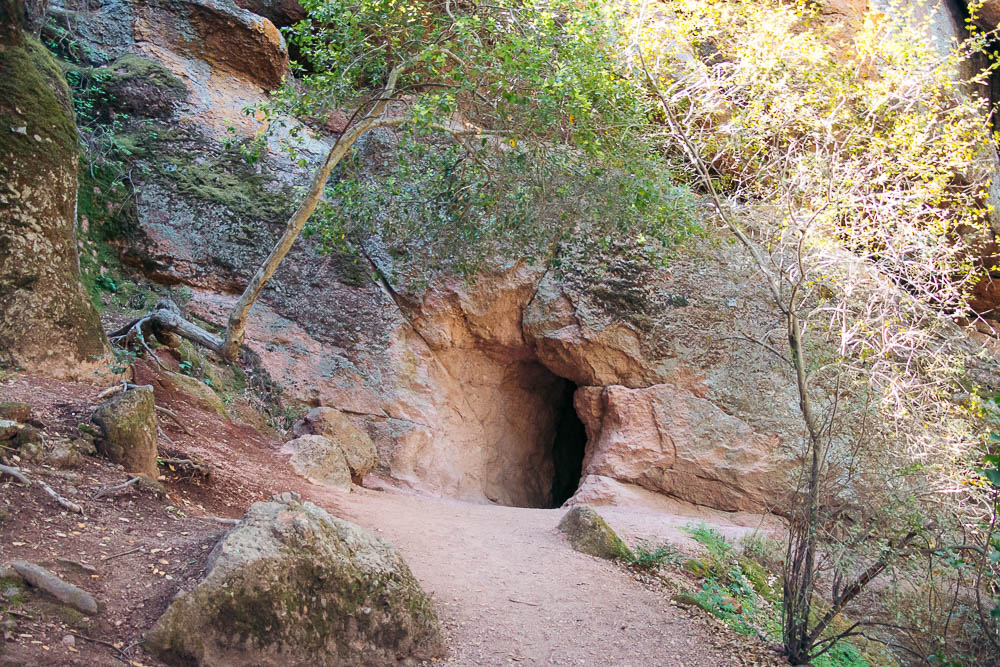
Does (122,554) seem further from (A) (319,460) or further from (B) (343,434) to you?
(B) (343,434)

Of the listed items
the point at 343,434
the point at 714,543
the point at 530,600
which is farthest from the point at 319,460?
the point at 714,543

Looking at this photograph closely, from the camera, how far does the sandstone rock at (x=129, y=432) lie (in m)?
4.48

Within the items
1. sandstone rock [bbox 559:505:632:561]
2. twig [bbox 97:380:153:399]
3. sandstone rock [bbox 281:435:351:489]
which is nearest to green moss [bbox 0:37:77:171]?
twig [bbox 97:380:153:399]

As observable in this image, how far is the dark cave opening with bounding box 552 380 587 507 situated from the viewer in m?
13.2

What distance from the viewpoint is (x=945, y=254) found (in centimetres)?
503

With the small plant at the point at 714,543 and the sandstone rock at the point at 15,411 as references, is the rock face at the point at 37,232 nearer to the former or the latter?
the sandstone rock at the point at 15,411

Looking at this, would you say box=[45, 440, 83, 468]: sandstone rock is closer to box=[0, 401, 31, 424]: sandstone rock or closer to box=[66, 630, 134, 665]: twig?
box=[0, 401, 31, 424]: sandstone rock

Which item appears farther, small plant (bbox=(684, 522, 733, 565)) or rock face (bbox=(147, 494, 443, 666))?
small plant (bbox=(684, 522, 733, 565))

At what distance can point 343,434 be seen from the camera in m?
8.55

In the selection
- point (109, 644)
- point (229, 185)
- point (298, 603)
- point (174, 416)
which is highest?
point (229, 185)

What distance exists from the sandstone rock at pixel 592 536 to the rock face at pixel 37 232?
14.1 feet

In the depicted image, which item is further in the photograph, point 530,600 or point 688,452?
point 688,452

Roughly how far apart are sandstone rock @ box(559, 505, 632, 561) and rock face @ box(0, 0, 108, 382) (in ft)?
14.1

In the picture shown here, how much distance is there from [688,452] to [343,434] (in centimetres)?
505
